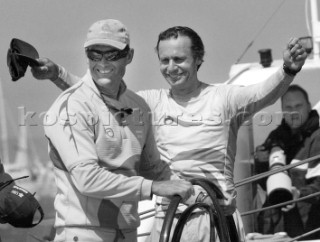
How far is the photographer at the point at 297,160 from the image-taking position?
512 centimetres

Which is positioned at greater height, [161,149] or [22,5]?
[22,5]

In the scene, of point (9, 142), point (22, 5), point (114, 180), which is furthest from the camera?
point (22, 5)

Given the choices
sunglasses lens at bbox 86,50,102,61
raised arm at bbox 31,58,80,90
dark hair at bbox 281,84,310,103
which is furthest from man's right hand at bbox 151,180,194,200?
dark hair at bbox 281,84,310,103

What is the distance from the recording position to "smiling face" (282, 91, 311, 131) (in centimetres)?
523

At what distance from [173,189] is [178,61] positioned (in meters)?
0.85

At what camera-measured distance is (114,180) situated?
2926mm

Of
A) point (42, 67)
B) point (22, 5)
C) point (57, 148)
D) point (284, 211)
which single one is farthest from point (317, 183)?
point (22, 5)

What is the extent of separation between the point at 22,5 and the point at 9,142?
1.25m

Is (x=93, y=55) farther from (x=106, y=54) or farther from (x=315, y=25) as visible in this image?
(x=315, y=25)

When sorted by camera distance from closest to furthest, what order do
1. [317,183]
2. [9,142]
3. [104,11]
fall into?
[317,183] < [9,142] < [104,11]

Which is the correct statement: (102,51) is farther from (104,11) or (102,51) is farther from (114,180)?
(104,11)

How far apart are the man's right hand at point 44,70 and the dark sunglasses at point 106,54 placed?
1.36 feet

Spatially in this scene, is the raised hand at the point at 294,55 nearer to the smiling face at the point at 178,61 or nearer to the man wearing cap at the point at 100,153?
the smiling face at the point at 178,61

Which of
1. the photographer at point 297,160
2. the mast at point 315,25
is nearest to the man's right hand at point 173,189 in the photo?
the photographer at point 297,160
